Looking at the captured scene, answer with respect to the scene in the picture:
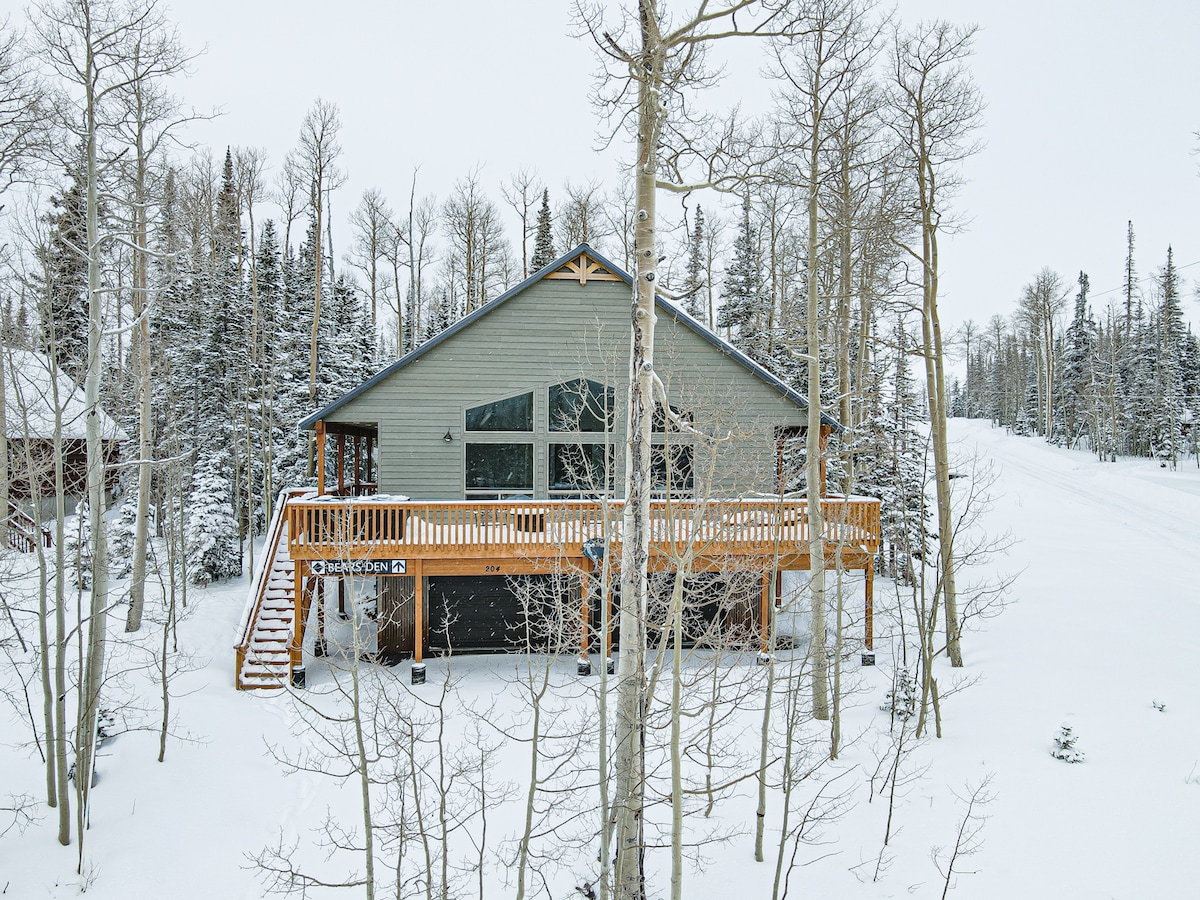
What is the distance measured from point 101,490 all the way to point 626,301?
969 centimetres

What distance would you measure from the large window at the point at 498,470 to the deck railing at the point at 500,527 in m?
1.64

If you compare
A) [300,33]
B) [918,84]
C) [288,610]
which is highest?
[300,33]

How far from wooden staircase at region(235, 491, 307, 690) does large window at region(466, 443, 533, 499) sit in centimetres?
367

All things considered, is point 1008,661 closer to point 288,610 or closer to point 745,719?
point 745,719

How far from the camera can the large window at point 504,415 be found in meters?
14.1

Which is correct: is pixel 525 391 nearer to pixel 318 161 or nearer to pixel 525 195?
pixel 318 161

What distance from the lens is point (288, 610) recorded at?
542 inches

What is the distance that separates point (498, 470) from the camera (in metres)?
14.2

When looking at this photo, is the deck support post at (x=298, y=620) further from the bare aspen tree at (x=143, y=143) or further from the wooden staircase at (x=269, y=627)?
the bare aspen tree at (x=143, y=143)

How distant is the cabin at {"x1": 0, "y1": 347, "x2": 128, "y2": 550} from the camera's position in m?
8.27

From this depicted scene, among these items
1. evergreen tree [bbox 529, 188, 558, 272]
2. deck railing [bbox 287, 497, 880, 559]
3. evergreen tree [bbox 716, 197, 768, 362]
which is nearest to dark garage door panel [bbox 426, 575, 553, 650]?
deck railing [bbox 287, 497, 880, 559]

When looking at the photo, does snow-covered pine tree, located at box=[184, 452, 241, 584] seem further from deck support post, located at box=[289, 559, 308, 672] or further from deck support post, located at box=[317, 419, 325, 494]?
deck support post, located at box=[289, 559, 308, 672]

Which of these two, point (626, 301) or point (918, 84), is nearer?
point (918, 84)

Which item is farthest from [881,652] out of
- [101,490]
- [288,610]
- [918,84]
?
→ [101,490]
